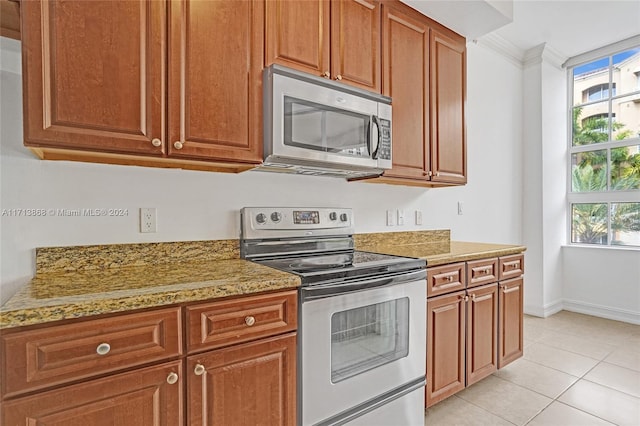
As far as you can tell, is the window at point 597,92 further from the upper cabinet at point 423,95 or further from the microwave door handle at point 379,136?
the microwave door handle at point 379,136

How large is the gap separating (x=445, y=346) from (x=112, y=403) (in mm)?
1726

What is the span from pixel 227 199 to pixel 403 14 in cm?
164

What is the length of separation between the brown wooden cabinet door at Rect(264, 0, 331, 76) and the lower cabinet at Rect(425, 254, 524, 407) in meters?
1.32

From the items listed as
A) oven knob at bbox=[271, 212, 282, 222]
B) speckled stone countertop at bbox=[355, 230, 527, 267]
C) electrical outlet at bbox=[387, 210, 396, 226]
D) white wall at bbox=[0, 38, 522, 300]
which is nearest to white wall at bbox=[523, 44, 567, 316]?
white wall at bbox=[0, 38, 522, 300]

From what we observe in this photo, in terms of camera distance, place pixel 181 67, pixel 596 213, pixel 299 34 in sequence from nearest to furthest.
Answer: pixel 181 67, pixel 299 34, pixel 596 213

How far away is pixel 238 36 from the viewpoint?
1562 mm

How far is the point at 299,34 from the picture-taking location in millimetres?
1745

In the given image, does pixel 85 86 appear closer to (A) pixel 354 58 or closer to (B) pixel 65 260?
(B) pixel 65 260

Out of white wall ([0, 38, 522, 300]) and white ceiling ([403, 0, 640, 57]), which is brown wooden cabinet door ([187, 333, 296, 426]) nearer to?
white wall ([0, 38, 522, 300])

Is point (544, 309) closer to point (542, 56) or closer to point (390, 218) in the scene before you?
point (390, 218)

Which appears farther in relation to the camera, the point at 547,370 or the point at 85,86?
the point at 547,370

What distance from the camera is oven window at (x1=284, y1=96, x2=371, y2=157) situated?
65.0 inches

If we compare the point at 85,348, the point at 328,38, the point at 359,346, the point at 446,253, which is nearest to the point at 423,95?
the point at 328,38

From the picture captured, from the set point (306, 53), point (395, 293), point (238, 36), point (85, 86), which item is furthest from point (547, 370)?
point (85, 86)
